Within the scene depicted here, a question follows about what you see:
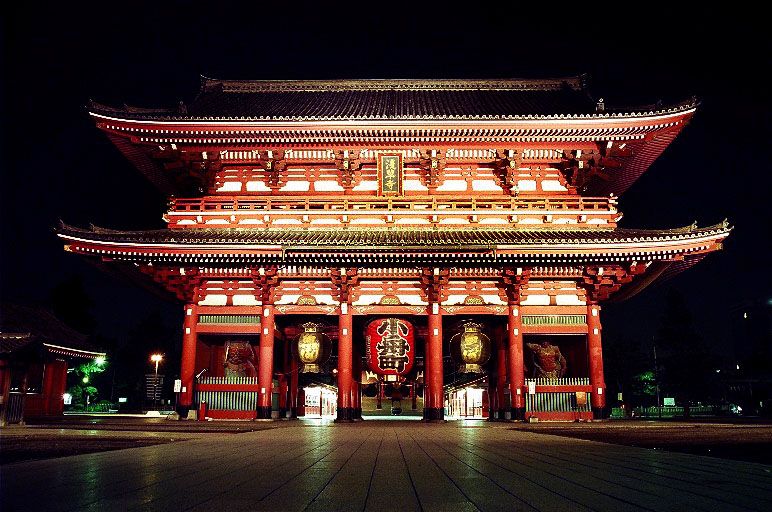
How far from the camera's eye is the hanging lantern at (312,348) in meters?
18.7

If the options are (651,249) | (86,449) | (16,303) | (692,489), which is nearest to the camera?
(692,489)

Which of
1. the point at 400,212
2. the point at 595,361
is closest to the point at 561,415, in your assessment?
the point at 595,361

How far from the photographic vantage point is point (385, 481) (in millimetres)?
4457

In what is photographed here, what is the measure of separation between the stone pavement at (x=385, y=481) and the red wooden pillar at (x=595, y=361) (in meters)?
11.8

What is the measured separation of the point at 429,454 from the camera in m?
6.78

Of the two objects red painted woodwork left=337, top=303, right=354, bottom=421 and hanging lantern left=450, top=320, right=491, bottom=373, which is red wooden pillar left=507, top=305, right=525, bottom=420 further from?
red painted woodwork left=337, top=303, right=354, bottom=421

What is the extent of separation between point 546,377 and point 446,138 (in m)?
9.76

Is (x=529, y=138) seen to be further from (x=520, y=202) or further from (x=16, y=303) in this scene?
(x=16, y=303)

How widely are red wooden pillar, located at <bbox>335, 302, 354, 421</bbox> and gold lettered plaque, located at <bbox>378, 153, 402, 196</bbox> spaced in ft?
15.3

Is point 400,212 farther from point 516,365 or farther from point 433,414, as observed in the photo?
point 433,414

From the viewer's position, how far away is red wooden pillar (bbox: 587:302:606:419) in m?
17.9

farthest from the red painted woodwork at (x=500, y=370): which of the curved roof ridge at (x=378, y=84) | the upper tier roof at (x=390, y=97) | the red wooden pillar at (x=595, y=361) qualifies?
the curved roof ridge at (x=378, y=84)

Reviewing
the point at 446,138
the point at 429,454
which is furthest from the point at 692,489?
the point at 446,138

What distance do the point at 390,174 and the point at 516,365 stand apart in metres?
8.42
